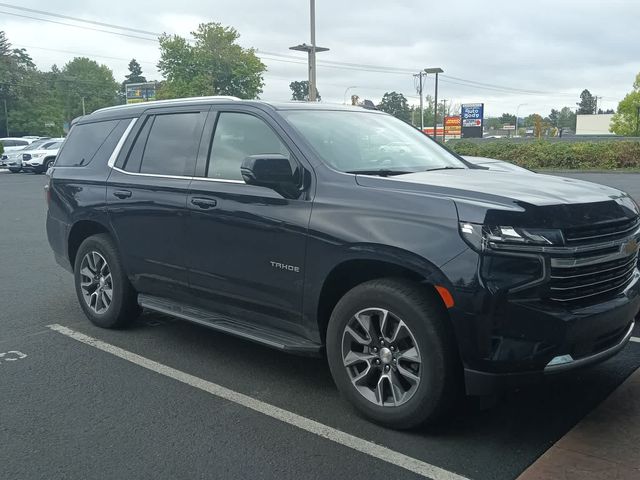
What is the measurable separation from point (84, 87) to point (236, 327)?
115867 millimetres

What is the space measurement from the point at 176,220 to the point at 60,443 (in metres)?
1.79

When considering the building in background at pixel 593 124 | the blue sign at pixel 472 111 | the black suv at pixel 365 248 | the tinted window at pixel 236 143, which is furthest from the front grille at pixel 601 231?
the building in background at pixel 593 124

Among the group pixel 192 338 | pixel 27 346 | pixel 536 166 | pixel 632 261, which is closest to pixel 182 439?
pixel 192 338

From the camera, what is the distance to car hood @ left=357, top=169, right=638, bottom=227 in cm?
329

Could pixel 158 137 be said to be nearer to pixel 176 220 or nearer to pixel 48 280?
pixel 176 220

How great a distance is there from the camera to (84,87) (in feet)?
362

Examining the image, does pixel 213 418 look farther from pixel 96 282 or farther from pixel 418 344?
pixel 96 282

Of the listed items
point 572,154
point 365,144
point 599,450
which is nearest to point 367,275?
point 365,144

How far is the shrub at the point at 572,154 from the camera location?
27.9 metres

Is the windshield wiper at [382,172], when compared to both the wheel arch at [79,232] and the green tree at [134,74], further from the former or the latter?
the green tree at [134,74]

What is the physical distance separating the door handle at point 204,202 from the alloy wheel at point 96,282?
1415 mm

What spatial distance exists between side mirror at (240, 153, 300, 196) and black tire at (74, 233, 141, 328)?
1.95m

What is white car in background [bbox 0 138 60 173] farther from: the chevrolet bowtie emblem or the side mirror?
the chevrolet bowtie emblem

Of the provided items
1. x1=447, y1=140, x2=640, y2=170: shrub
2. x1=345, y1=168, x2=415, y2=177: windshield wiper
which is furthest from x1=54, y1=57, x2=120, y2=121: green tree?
x1=345, y1=168, x2=415, y2=177: windshield wiper
